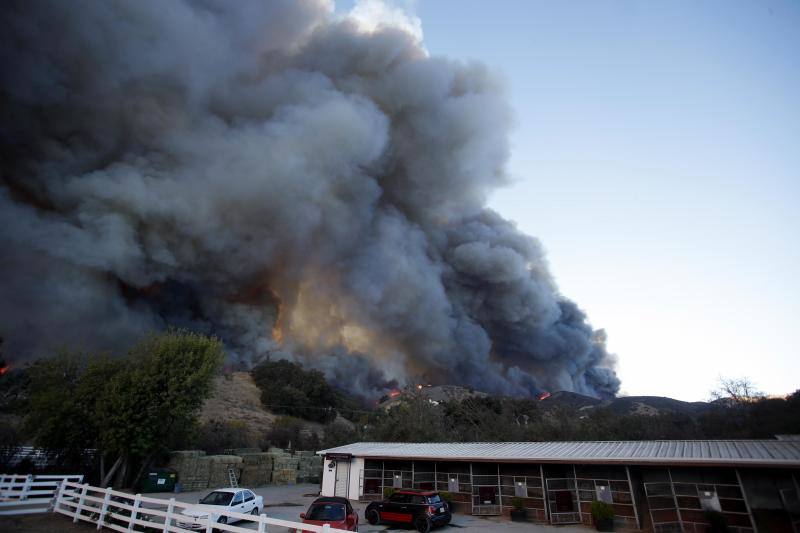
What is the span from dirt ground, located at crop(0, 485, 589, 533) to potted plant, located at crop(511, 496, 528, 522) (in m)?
0.43

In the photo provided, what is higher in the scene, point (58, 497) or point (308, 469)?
point (308, 469)

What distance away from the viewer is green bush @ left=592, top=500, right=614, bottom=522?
14773 millimetres

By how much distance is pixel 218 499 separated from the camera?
14453mm

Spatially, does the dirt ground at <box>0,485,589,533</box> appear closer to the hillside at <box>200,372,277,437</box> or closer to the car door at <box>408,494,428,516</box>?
the car door at <box>408,494,428,516</box>

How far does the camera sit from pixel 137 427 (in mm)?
20719

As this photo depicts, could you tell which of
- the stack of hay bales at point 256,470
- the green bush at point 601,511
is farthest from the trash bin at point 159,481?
the green bush at point 601,511

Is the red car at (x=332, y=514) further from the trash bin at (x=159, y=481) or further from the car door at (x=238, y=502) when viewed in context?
the trash bin at (x=159, y=481)

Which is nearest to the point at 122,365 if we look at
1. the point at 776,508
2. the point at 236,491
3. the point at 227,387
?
the point at 236,491

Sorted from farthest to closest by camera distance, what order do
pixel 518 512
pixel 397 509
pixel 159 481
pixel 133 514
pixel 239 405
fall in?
pixel 239 405
pixel 159 481
pixel 518 512
pixel 397 509
pixel 133 514

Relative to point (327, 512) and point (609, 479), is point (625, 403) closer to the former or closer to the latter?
point (609, 479)

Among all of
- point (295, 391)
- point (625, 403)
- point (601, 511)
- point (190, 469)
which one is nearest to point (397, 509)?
point (601, 511)

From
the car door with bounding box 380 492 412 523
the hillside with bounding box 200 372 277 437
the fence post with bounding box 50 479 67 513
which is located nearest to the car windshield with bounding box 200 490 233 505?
the fence post with bounding box 50 479 67 513

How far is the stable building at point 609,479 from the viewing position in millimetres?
12620

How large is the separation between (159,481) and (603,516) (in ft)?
75.3
